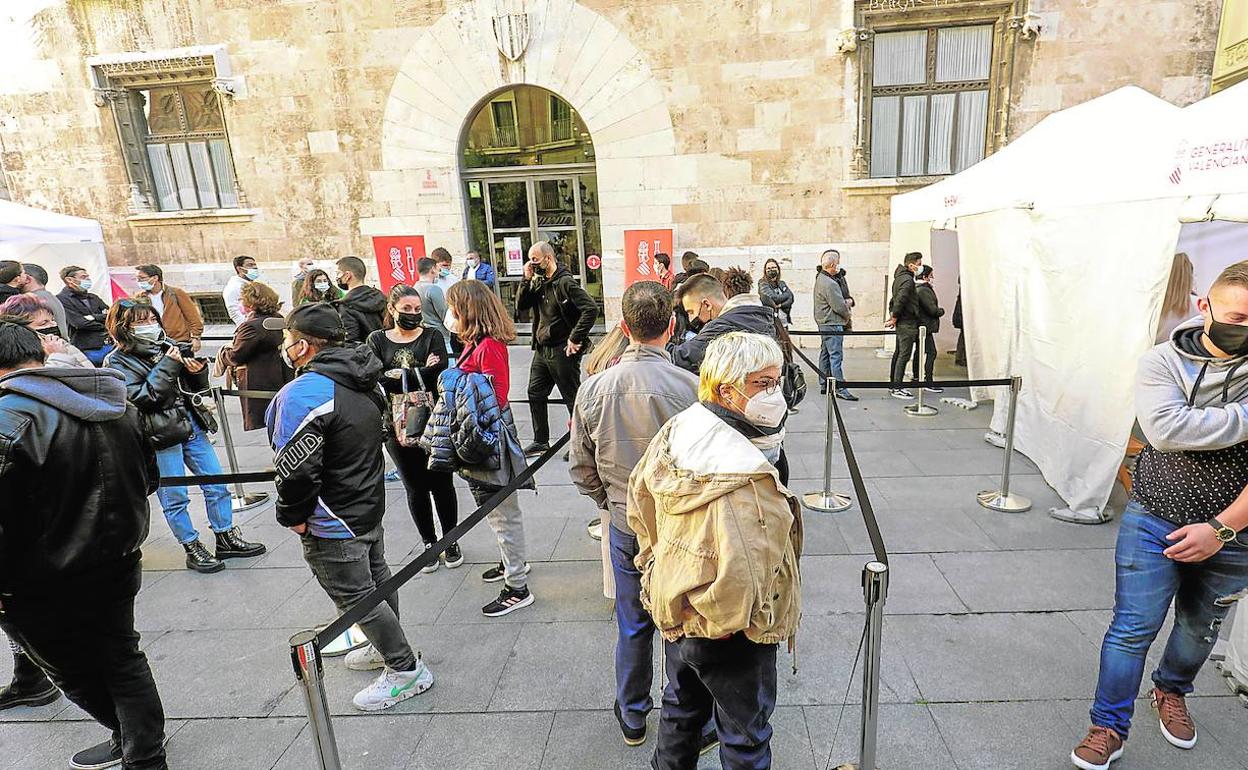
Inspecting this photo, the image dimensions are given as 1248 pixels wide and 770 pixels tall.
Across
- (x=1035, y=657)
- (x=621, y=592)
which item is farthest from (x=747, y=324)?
(x=1035, y=657)

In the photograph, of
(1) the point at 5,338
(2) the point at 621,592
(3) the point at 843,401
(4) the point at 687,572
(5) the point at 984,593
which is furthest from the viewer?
(3) the point at 843,401

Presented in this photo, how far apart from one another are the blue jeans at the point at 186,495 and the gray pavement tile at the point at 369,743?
223 centimetres

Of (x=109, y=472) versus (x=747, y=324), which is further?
(x=747, y=324)

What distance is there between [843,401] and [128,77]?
45.9ft

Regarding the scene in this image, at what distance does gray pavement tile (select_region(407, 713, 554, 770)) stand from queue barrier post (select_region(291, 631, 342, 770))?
0.80m

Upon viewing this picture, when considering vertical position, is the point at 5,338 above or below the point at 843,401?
above

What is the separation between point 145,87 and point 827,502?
14.4 meters

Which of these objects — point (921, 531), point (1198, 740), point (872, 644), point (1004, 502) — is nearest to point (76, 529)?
point (872, 644)

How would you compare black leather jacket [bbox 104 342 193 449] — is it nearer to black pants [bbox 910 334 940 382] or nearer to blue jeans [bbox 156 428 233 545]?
blue jeans [bbox 156 428 233 545]

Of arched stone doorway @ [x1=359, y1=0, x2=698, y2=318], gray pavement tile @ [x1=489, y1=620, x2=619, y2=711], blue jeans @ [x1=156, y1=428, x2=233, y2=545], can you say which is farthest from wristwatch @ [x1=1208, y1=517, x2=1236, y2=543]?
arched stone doorway @ [x1=359, y1=0, x2=698, y2=318]

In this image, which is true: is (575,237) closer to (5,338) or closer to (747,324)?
(747,324)

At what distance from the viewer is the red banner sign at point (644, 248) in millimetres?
11203

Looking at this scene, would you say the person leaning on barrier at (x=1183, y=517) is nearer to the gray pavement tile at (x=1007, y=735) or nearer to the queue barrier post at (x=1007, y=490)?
the gray pavement tile at (x=1007, y=735)

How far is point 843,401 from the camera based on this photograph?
320 inches
